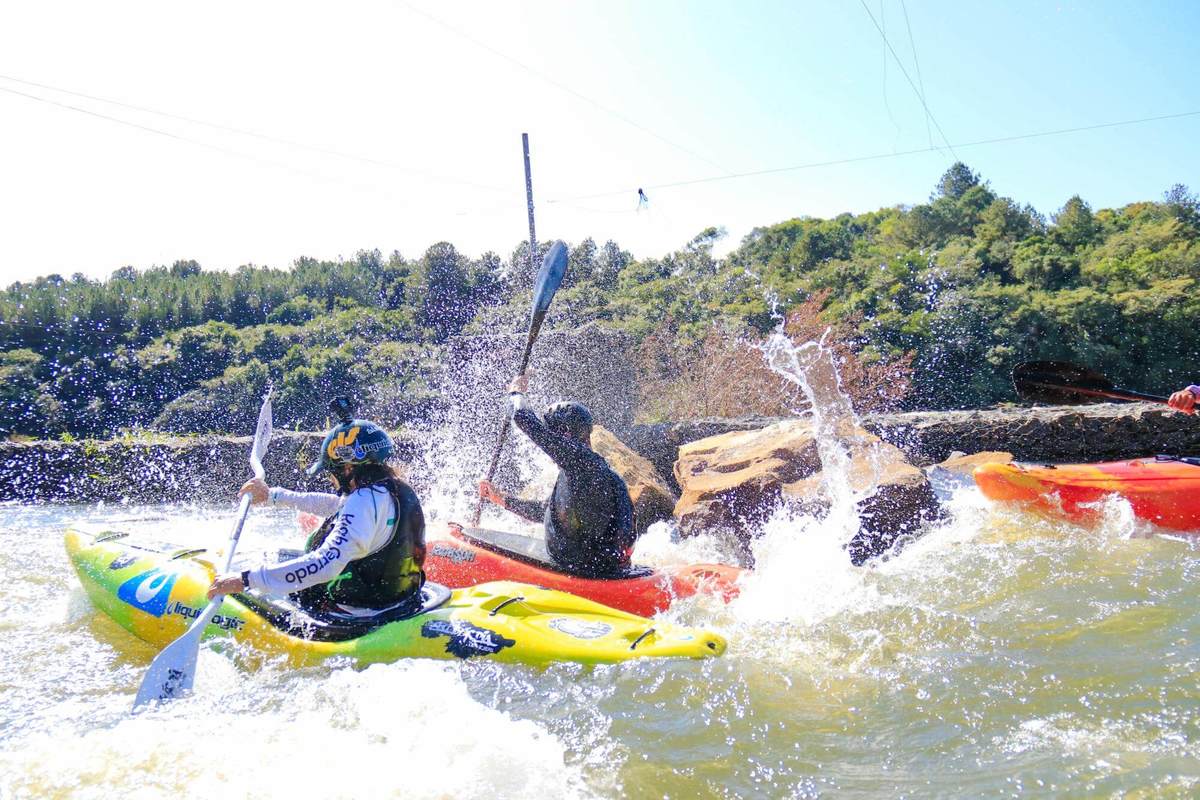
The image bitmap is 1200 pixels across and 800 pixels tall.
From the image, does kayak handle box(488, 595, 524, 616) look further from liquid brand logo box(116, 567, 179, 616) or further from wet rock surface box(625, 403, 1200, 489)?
wet rock surface box(625, 403, 1200, 489)

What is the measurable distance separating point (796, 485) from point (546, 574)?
9.34ft

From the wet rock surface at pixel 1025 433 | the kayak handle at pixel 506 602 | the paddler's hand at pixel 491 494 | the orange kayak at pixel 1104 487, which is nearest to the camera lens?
the kayak handle at pixel 506 602

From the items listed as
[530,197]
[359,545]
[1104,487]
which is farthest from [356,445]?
[530,197]

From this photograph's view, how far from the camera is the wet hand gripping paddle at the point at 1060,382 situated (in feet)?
22.4

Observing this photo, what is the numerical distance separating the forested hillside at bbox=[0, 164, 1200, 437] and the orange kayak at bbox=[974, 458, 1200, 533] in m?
4.66

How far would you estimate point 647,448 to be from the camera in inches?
406

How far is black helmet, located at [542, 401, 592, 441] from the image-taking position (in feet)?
16.4

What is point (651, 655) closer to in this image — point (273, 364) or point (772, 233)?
point (273, 364)

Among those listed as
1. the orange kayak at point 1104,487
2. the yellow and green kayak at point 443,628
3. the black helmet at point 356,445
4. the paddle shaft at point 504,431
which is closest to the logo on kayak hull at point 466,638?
the yellow and green kayak at point 443,628

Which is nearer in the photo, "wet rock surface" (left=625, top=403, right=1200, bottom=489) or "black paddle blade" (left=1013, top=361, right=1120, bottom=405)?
"black paddle blade" (left=1013, top=361, right=1120, bottom=405)

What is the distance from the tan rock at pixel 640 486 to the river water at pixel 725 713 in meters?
3.07

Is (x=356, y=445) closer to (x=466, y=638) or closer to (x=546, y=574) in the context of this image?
(x=466, y=638)

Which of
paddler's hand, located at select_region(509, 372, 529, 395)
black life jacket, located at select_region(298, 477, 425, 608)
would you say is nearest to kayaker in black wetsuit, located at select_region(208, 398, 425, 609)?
black life jacket, located at select_region(298, 477, 425, 608)

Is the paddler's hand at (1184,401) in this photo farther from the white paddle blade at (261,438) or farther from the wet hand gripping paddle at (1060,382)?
the white paddle blade at (261,438)
